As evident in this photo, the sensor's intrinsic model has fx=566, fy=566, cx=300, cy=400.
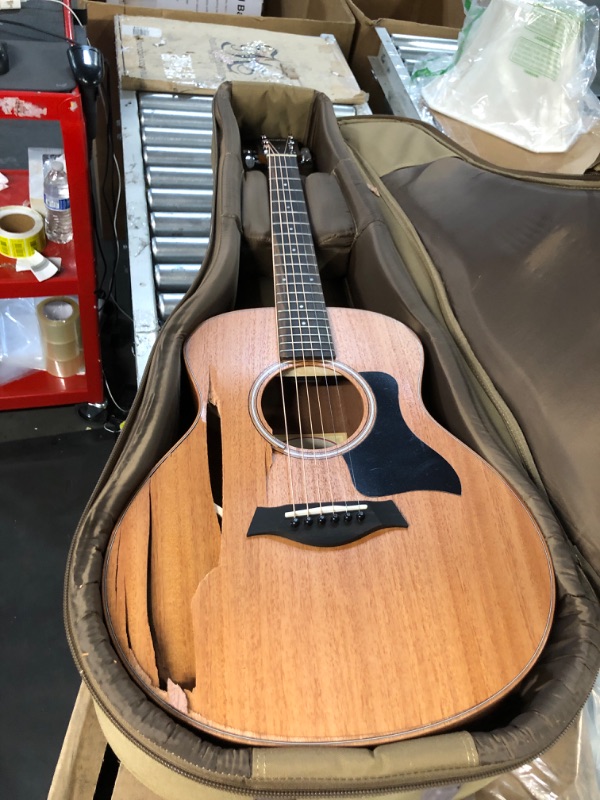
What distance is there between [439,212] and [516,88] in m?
0.44

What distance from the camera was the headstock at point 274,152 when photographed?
1.12 m

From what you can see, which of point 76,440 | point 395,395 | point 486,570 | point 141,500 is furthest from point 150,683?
point 76,440

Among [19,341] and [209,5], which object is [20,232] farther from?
[209,5]

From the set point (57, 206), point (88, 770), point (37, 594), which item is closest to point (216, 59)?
point (57, 206)

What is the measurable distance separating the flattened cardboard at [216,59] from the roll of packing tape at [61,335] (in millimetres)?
514

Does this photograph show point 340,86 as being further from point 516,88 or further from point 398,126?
point 516,88

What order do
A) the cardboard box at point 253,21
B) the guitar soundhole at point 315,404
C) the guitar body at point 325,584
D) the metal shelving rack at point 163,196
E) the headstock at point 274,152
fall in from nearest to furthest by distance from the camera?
the guitar body at point 325,584
the guitar soundhole at point 315,404
the metal shelving rack at point 163,196
the headstock at point 274,152
the cardboard box at point 253,21

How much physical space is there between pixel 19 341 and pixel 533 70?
131 cm

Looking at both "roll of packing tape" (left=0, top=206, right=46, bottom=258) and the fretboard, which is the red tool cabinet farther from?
the fretboard

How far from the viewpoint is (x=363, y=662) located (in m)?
0.53

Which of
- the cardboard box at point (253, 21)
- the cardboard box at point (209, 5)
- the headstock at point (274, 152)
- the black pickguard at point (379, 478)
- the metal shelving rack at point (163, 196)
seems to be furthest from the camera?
the cardboard box at point (209, 5)

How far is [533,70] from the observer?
1.17 metres

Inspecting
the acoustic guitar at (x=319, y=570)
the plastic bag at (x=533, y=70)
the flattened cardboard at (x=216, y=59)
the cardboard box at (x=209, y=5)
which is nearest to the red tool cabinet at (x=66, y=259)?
the flattened cardboard at (x=216, y=59)

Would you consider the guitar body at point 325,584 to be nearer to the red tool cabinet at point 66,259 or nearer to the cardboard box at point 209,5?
the red tool cabinet at point 66,259
